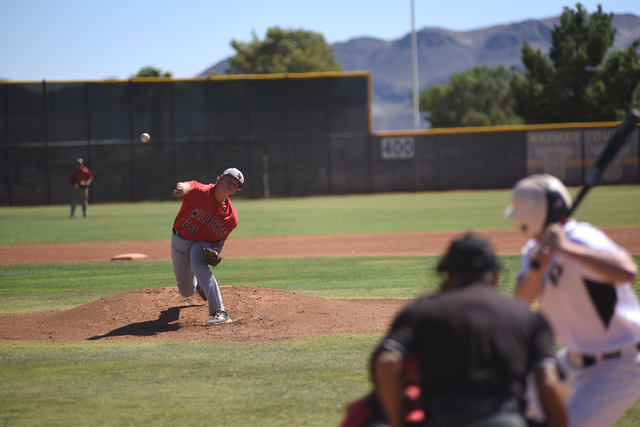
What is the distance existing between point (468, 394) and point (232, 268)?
10711mm

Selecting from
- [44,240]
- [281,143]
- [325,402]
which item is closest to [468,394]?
[325,402]

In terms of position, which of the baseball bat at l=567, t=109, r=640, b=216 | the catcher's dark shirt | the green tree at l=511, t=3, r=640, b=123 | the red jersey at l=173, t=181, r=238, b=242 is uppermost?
the green tree at l=511, t=3, r=640, b=123

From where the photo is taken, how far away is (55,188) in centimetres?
3647

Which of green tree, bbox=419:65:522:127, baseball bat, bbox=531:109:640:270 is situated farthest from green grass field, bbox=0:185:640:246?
green tree, bbox=419:65:522:127

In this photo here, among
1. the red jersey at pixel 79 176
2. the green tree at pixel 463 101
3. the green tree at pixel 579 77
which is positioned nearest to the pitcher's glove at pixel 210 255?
the red jersey at pixel 79 176

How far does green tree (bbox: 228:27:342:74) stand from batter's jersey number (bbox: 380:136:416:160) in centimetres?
4346

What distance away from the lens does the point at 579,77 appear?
47188 millimetres

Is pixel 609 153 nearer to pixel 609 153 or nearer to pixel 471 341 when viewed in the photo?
pixel 609 153

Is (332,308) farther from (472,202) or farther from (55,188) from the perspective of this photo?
(55,188)

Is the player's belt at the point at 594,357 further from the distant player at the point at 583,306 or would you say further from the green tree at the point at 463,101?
the green tree at the point at 463,101

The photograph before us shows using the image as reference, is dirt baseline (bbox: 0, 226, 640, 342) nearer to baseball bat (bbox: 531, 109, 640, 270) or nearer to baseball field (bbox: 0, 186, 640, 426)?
baseball field (bbox: 0, 186, 640, 426)

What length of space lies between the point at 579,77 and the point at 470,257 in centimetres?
4951

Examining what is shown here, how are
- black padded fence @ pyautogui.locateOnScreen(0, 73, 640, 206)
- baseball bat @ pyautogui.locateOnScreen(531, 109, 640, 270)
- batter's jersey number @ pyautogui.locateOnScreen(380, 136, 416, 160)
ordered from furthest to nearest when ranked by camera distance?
batter's jersey number @ pyautogui.locateOnScreen(380, 136, 416, 160) → black padded fence @ pyautogui.locateOnScreen(0, 73, 640, 206) → baseball bat @ pyautogui.locateOnScreen(531, 109, 640, 270)

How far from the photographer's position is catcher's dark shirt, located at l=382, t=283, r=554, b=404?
7.76 ft
